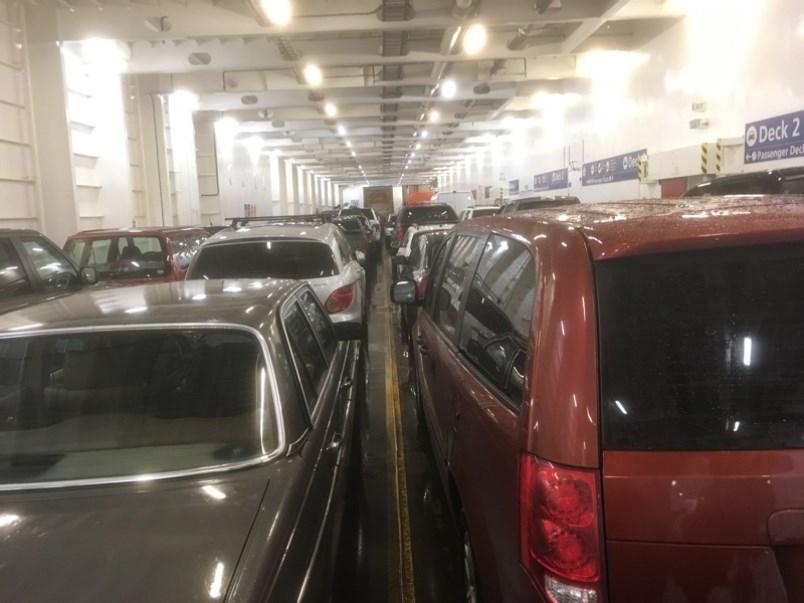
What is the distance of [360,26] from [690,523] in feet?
38.4

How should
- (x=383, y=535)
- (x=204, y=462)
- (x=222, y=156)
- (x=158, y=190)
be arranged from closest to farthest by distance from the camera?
(x=204, y=462)
(x=383, y=535)
(x=158, y=190)
(x=222, y=156)

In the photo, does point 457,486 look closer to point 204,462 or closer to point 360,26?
point 204,462

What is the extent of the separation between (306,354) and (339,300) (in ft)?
10.6

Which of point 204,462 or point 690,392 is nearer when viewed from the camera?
point 690,392

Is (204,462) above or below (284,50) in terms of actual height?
below

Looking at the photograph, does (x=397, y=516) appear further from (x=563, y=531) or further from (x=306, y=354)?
(x=563, y=531)

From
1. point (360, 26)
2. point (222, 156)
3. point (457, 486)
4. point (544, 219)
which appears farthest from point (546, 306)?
point (222, 156)

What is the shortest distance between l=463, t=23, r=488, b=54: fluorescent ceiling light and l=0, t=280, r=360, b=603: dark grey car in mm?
11848

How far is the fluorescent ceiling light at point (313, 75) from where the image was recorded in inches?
616

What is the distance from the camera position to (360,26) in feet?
38.7

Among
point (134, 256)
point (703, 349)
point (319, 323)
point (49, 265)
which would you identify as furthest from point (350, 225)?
point (703, 349)

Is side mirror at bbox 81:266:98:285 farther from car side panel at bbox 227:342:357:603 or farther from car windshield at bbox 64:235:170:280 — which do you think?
car side panel at bbox 227:342:357:603

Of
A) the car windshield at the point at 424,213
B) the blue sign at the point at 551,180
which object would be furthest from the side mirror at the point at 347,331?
the blue sign at the point at 551,180

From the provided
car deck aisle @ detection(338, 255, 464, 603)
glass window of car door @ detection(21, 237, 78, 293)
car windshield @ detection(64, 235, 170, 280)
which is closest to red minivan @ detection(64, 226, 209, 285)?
car windshield @ detection(64, 235, 170, 280)
